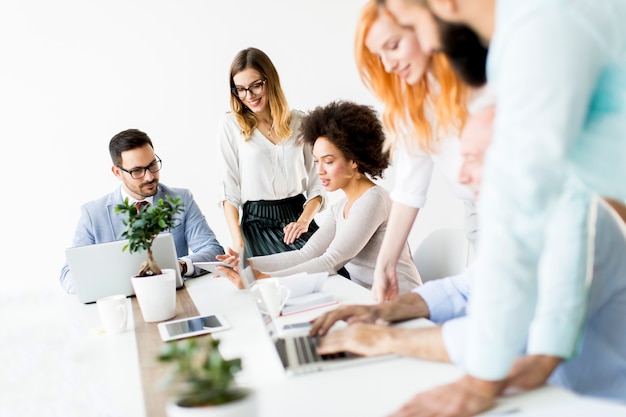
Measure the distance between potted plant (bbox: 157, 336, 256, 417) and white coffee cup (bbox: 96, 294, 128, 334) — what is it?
3.23ft

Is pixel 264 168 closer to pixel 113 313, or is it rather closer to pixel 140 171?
pixel 140 171

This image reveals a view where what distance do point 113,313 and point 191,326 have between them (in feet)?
0.72

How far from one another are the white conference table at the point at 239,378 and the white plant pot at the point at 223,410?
5.4 inches

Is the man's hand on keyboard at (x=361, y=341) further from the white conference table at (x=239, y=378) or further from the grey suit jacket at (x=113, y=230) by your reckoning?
the grey suit jacket at (x=113, y=230)

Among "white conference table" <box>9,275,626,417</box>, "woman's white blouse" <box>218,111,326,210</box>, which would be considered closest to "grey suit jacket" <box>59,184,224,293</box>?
"woman's white blouse" <box>218,111,326,210</box>

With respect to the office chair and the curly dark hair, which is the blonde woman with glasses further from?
the office chair

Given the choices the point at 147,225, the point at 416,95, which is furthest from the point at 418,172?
the point at 147,225

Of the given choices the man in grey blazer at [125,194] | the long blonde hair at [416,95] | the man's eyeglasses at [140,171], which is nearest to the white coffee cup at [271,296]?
the long blonde hair at [416,95]

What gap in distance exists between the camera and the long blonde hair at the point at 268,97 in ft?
10.2

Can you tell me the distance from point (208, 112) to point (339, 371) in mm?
3855

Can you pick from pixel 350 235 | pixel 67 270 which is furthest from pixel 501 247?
pixel 67 270

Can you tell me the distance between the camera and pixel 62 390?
141 cm

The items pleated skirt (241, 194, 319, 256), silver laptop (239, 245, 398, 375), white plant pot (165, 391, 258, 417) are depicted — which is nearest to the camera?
white plant pot (165, 391, 258, 417)

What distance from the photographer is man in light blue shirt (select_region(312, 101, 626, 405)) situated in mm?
964
